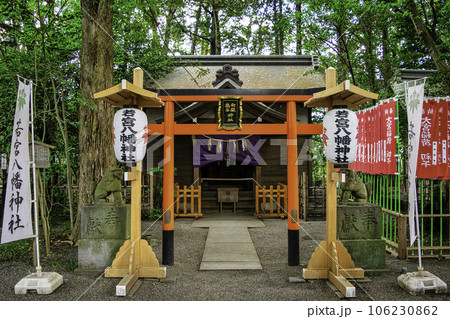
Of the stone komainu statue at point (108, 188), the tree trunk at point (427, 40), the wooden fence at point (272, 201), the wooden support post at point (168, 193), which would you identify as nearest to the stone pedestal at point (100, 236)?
the stone komainu statue at point (108, 188)

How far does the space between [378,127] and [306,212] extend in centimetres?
423

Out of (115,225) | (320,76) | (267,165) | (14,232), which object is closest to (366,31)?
(320,76)

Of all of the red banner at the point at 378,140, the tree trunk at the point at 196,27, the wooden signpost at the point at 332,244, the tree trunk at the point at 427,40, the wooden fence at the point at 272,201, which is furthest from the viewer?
the tree trunk at the point at 196,27

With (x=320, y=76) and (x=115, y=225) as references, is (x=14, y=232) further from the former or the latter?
(x=320, y=76)

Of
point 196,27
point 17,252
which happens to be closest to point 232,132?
point 17,252

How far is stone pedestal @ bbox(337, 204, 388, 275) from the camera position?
5.82 metres

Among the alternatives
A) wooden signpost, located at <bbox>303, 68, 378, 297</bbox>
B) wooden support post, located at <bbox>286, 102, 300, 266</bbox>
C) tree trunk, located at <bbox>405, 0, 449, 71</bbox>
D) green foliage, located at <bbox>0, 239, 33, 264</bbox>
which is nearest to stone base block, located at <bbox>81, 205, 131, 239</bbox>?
green foliage, located at <bbox>0, 239, 33, 264</bbox>

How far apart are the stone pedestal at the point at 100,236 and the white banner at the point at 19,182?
1046 millimetres

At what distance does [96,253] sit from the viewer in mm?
5918

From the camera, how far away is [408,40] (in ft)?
41.1

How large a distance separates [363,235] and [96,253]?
4.96 metres

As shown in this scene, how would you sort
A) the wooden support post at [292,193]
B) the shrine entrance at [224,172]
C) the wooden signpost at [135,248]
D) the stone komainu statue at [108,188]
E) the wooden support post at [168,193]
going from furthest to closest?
1. the shrine entrance at [224,172]
2. the wooden support post at [168,193]
3. the wooden support post at [292,193]
4. the stone komainu statue at [108,188]
5. the wooden signpost at [135,248]

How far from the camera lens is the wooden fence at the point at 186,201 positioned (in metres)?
11.7

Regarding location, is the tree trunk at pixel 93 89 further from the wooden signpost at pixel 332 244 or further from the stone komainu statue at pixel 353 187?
the stone komainu statue at pixel 353 187
